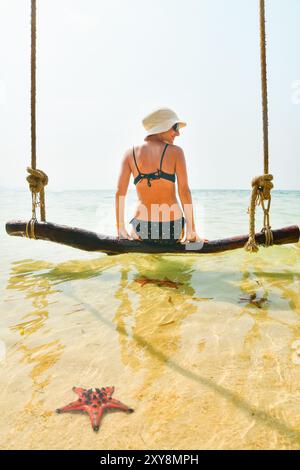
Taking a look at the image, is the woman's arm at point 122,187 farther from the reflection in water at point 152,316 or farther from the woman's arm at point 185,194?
the reflection in water at point 152,316

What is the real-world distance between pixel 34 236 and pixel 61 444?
3718mm

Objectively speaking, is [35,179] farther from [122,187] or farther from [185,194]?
[185,194]

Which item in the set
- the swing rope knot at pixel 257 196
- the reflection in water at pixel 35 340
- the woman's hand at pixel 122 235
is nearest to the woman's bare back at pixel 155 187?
the woman's hand at pixel 122 235

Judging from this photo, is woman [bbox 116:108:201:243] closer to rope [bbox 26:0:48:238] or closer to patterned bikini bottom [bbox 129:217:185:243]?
patterned bikini bottom [bbox 129:217:185:243]

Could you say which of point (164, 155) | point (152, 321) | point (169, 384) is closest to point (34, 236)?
point (164, 155)

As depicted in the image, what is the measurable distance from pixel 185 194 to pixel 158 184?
1.29ft

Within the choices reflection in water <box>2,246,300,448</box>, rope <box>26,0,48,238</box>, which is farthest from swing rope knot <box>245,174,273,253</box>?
rope <box>26,0,48,238</box>

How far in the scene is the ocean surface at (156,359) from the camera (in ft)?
5.90

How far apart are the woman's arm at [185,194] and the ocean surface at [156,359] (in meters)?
0.66

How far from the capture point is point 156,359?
248cm

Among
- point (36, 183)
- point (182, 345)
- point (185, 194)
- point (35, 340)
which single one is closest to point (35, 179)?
point (36, 183)

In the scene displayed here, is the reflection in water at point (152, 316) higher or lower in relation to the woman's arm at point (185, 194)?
lower

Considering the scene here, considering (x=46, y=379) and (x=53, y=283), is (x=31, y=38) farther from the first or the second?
(x=46, y=379)

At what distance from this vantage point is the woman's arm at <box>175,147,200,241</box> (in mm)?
4520
